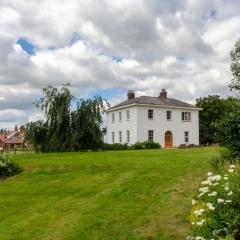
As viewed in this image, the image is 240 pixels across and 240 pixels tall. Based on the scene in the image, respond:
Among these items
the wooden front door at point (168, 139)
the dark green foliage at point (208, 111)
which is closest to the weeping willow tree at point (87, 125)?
the wooden front door at point (168, 139)

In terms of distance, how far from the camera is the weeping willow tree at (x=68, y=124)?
1282 inches

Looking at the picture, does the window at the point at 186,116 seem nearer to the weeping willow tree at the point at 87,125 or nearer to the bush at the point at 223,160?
the weeping willow tree at the point at 87,125

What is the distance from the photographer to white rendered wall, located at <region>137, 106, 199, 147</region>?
48.8m

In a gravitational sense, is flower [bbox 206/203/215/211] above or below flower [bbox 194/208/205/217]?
above

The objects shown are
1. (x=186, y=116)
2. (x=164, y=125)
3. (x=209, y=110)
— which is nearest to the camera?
(x=164, y=125)

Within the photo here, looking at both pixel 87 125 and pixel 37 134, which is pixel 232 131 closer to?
pixel 87 125

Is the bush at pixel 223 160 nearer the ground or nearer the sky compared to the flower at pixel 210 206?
nearer the sky

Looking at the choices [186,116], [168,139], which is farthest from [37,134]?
[186,116]

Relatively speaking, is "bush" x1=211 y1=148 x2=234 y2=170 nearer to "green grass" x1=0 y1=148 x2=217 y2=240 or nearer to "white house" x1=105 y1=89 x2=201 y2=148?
"green grass" x1=0 y1=148 x2=217 y2=240

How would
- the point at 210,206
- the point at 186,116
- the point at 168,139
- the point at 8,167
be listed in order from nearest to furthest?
the point at 210,206 → the point at 8,167 → the point at 168,139 → the point at 186,116

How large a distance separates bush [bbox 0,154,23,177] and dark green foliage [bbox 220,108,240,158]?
7.86 m

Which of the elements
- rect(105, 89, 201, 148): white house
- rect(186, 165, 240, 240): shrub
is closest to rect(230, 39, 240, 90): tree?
rect(105, 89, 201, 148): white house

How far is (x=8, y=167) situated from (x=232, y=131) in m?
8.33

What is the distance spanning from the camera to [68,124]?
33.3 m
